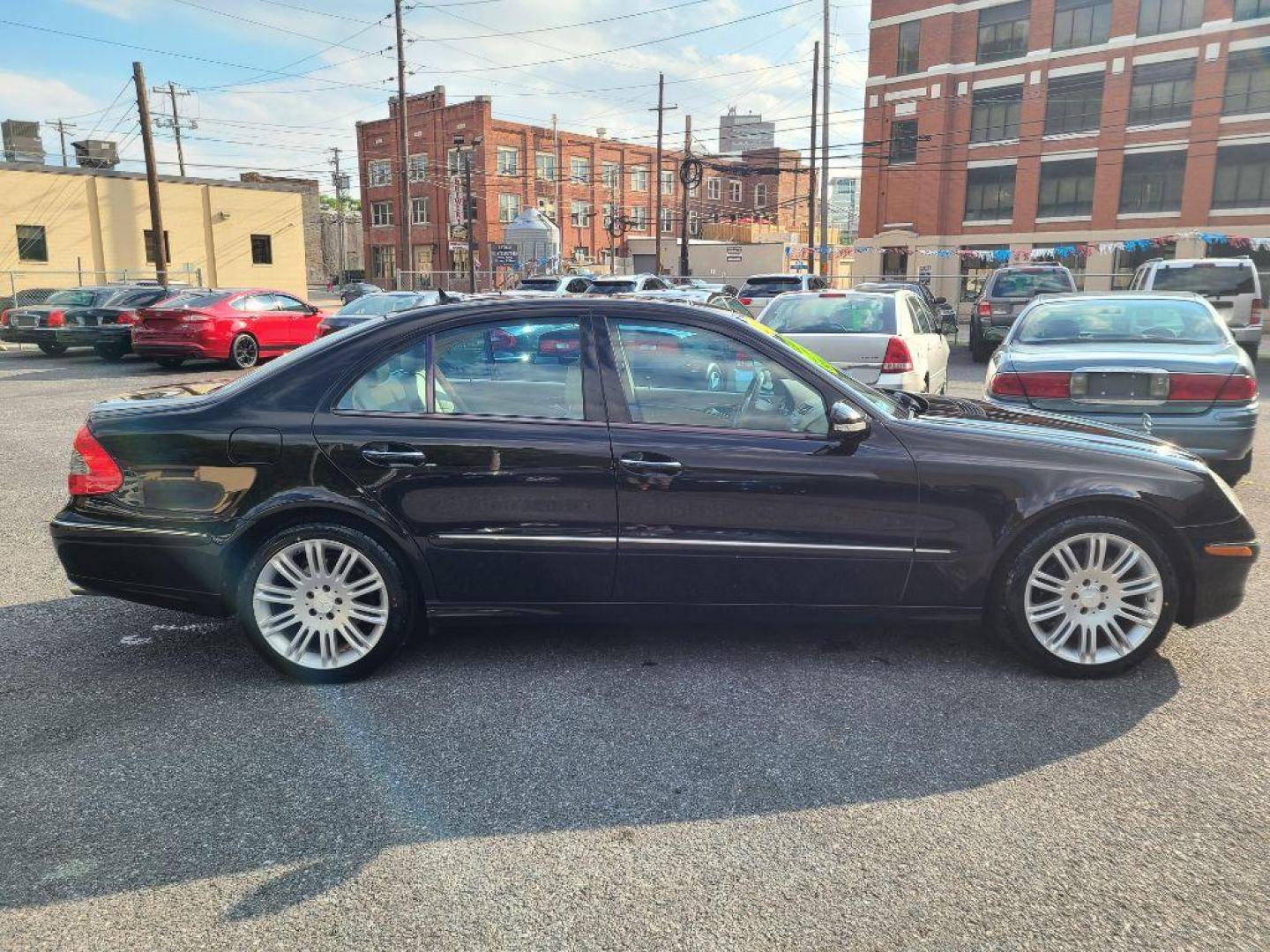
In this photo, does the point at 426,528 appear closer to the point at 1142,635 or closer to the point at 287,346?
the point at 1142,635

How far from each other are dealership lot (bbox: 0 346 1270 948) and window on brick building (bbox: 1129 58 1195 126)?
4359 cm

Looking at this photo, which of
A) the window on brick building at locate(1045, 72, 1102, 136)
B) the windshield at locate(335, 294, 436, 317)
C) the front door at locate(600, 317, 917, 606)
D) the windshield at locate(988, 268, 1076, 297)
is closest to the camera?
the front door at locate(600, 317, 917, 606)

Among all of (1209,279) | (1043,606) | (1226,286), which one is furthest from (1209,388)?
(1209,279)

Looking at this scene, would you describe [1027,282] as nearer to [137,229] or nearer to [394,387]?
[394,387]

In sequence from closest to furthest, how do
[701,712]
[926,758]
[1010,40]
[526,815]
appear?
1. [526,815]
2. [926,758]
3. [701,712]
4. [1010,40]

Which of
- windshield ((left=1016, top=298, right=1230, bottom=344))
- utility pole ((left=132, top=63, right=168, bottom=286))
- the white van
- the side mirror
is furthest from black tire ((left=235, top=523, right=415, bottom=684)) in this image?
utility pole ((left=132, top=63, right=168, bottom=286))

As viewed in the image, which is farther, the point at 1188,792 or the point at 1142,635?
the point at 1142,635

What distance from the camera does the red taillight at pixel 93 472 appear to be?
3.88 metres

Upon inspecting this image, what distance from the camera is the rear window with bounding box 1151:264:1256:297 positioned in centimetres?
1546

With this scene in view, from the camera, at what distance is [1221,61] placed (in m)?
38.2

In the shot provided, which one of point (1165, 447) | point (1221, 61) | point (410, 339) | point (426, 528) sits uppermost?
point (1221, 61)

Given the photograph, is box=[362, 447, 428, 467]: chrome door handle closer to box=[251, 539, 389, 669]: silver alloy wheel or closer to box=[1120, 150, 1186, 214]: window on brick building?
box=[251, 539, 389, 669]: silver alloy wheel

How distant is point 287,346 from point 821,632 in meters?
16.3

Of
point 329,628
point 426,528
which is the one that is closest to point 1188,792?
point 426,528
